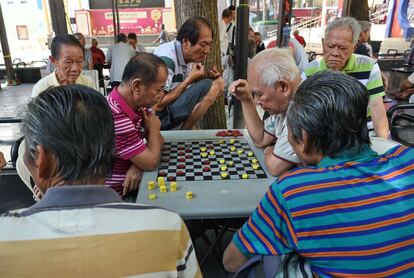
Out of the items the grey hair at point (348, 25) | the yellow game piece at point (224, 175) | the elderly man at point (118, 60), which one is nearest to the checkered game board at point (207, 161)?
the yellow game piece at point (224, 175)

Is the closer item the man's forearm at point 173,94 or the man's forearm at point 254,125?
the man's forearm at point 254,125

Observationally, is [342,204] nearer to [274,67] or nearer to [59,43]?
[274,67]

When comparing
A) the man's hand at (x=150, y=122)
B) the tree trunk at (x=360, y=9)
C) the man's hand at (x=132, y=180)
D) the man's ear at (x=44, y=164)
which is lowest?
the man's hand at (x=132, y=180)

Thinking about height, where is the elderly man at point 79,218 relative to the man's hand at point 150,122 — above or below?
above

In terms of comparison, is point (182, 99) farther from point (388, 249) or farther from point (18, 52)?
point (18, 52)

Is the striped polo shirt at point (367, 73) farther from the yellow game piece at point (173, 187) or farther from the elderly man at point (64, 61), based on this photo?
the elderly man at point (64, 61)

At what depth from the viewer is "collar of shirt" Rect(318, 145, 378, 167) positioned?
1062 millimetres

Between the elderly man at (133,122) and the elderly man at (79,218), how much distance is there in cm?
85

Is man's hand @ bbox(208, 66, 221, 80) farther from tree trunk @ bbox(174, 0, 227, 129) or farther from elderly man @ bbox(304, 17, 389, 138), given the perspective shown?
elderly man @ bbox(304, 17, 389, 138)

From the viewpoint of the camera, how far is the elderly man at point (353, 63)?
238cm

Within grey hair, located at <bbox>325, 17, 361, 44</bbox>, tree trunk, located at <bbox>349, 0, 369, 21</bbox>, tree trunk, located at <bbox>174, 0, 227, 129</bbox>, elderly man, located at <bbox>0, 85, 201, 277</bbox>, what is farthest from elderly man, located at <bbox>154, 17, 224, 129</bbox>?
tree trunk, located at <bbox>349, 0, 369, 21</bbox>

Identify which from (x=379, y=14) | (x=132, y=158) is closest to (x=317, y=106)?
(x=132, y=158)

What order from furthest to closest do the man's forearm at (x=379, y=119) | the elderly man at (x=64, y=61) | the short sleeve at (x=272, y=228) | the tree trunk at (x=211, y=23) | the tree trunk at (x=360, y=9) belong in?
the tree trunk at (x=360, y=9) → the tree trunk at (x=211, y=23) → the elderly man at (x=64, y=61) → the man's forearm at (x=379, y=119) → the short sleeve at (x=272, y=228)

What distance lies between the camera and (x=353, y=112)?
1079 mm
